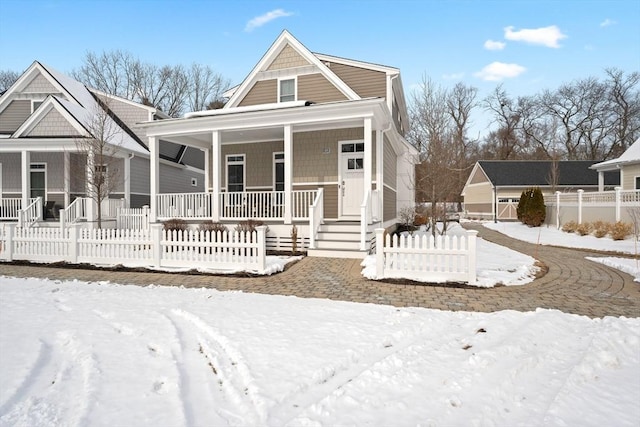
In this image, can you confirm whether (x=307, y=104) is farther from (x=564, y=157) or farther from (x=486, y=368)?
(x=564, y=157)

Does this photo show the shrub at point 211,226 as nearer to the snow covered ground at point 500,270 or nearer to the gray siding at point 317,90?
the snow covered ground at point 500,270

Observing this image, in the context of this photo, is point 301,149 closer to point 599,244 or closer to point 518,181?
point 599,244

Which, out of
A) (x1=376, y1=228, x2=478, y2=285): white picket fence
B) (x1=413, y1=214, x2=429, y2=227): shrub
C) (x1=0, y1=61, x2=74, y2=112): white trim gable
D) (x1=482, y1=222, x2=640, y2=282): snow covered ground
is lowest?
(x1=482, y1=222, x2=640, y2=282): snow covered ground

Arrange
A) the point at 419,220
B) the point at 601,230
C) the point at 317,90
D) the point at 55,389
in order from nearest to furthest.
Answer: the point at 55,389, the point at 317,90, the point at 601,230, the point at 419,220

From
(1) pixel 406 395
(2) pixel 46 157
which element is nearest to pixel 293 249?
(1) pixel 406 395

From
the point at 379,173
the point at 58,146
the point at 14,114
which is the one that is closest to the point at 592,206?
the point at 379,173

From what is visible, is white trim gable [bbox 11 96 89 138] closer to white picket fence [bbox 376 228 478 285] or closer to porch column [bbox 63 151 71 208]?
porch column [bbox 63 151 71 208]

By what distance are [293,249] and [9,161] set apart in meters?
14.9

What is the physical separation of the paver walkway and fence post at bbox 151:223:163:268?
476 mm

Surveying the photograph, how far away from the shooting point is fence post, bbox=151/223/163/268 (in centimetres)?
829

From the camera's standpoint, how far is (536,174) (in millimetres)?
31047

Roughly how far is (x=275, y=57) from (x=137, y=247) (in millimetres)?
8879

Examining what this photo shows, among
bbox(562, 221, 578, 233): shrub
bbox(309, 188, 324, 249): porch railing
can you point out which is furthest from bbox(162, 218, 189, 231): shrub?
bbox(562, 221, 578, 233): shrub

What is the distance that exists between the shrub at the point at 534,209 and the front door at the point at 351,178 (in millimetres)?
14311
